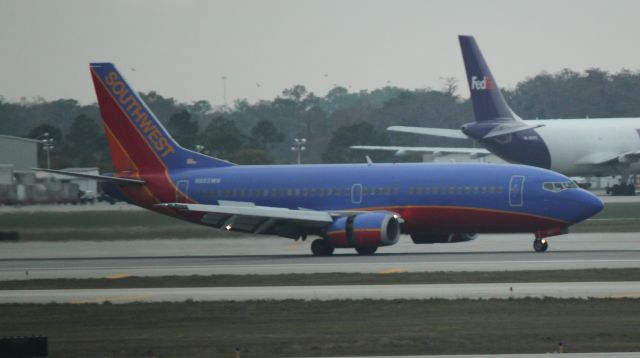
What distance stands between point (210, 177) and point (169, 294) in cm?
2010

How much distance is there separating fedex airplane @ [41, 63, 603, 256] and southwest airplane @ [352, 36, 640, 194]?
140ft

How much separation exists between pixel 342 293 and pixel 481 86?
64523mm

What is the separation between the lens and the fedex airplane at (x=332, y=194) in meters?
46.3

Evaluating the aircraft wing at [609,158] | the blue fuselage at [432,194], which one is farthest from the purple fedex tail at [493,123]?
the blue fuselage at [432,194]

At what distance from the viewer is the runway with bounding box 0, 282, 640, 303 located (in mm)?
29750

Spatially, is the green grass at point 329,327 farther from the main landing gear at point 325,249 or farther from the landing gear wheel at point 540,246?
the landing gear wheel at point 540,246

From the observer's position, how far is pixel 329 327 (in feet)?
81.7

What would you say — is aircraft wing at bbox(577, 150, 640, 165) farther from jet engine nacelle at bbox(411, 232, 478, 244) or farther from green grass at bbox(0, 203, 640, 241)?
jet engine nacelle at bbox(411, 232, 478, 244)

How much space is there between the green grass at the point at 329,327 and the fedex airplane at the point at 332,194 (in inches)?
703

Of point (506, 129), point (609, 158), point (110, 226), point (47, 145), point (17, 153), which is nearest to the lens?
point (110, 226)

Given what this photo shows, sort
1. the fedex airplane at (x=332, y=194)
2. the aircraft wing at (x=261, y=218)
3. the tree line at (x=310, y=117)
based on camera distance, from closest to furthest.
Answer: the fedex airplane at (x=332, y=194) < the aircraft wing at (x=261, y=218) < the tree line at (x=310, y=117)

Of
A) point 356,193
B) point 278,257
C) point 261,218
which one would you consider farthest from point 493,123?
point 278,257

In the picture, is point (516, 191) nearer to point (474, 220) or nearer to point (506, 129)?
point (474, 220)

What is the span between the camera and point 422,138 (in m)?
153
